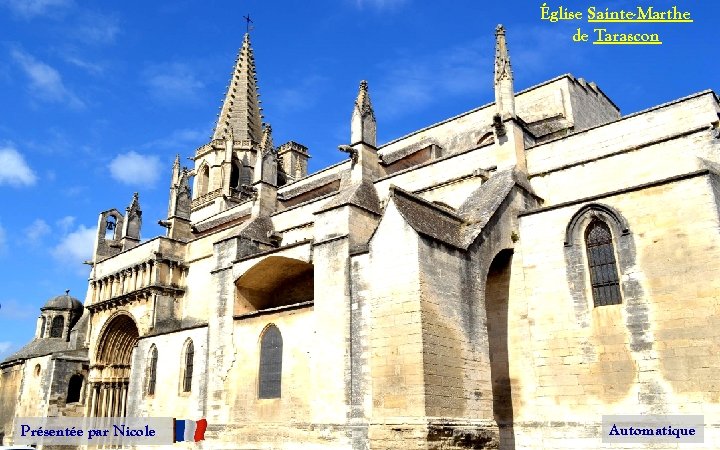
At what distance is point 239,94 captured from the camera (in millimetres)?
36750

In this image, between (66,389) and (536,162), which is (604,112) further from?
(66,389)

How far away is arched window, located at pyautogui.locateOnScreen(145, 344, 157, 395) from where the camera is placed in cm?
2008

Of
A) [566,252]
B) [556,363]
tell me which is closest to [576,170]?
[566,252]

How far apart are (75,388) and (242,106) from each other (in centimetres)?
1900

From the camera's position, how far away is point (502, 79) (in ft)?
49.0

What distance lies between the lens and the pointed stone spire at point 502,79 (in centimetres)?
1467

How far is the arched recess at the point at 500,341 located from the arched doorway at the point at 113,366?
52.6 ft

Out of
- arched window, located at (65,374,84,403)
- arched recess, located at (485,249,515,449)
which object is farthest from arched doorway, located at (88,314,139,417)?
arched recess, located at (485,249,515,449)

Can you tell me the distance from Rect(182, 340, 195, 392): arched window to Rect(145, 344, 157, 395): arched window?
1755 mm

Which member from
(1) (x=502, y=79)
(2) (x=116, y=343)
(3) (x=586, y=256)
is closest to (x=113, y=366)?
(2) (x=116, y=343)

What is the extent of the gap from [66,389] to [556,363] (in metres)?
19.2

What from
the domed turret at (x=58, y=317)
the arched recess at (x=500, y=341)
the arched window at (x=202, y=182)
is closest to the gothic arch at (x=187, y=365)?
the arched recess at (x=500, y=341)

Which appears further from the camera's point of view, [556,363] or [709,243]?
[556,363]

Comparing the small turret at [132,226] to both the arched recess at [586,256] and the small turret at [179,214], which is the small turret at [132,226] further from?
the arched recess at [586,256]
